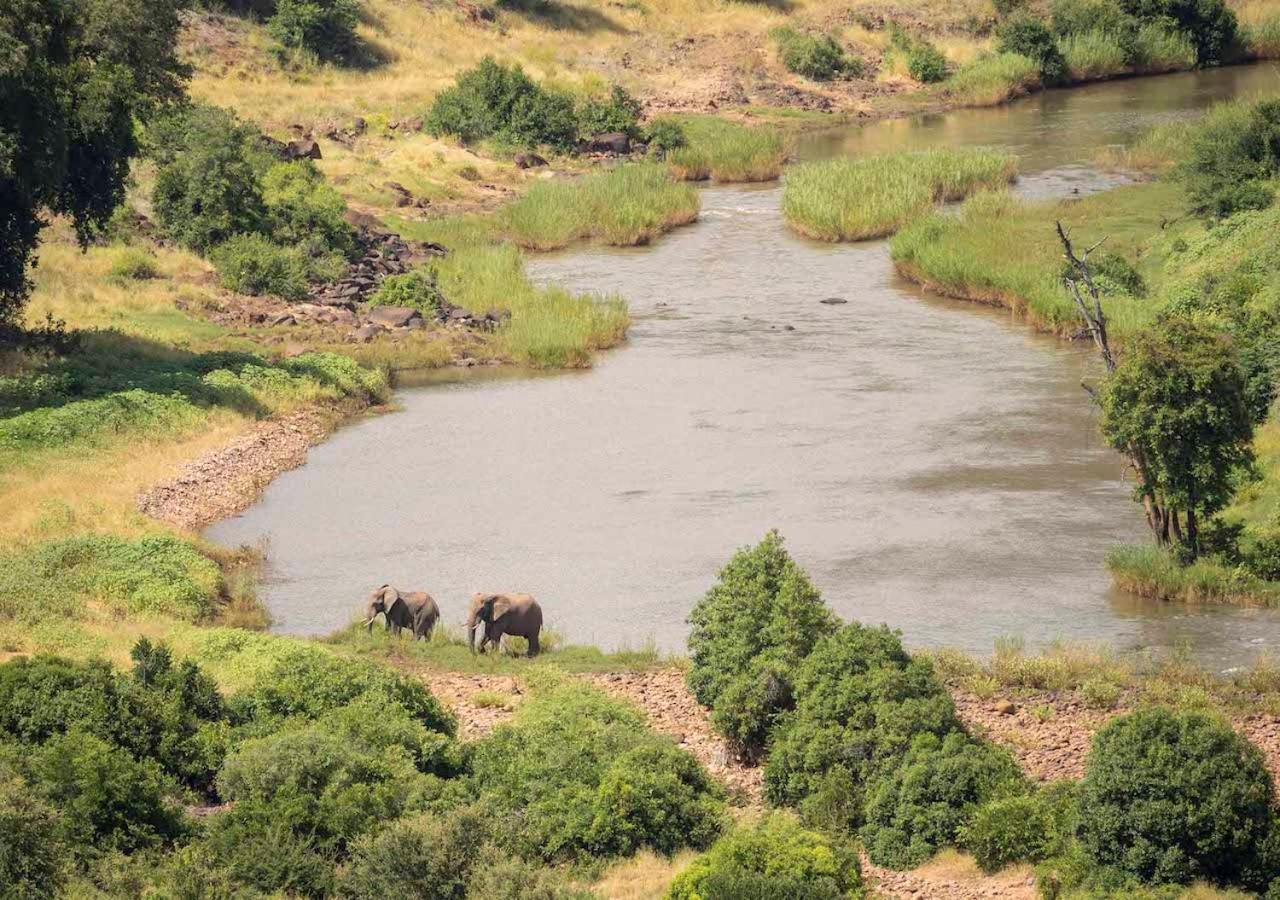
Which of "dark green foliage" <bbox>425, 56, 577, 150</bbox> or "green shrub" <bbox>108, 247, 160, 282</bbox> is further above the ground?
"dark green foliage" <bbox>425, 56, 577, 150</bbox>

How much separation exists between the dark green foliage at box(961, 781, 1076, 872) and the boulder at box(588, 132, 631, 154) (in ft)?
167

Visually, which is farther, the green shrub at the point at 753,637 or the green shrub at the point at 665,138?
the green shrub at the point at 665,138

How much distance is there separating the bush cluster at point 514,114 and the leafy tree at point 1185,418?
41.6m

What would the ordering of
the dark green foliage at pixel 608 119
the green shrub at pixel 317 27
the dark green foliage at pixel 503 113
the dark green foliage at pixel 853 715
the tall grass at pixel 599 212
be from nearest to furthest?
the dark green foliage at pixel 853 715
the tall grass at pixel 599 212
the dark green foliage at pixel 503 113
the dark green foliage at pixel 608 119
the green shrub at pixel 317 27

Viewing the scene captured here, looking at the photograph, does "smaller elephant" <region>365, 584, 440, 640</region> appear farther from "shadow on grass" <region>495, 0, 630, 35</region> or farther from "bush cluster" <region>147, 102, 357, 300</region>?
"shadow on grass" <region>495, 0, 630, 35</region>

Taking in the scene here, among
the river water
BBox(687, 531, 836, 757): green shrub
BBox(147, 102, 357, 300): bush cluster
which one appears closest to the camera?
BBox(687, 531, 836, 757): green shrub

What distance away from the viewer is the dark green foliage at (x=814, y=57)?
267 ft

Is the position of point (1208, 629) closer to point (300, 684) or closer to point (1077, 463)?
point (1077, 463)

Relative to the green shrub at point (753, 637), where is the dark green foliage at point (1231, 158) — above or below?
above

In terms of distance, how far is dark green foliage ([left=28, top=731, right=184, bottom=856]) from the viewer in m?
18.6

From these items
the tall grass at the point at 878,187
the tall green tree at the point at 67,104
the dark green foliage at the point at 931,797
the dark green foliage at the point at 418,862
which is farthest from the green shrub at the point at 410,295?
the dark green foliage at the point at 418,862

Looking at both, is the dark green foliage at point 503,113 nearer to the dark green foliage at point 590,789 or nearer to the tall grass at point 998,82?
the tall grass at point 998,82

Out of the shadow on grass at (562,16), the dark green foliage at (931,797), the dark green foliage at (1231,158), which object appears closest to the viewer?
the dark green foliage at (931,797)

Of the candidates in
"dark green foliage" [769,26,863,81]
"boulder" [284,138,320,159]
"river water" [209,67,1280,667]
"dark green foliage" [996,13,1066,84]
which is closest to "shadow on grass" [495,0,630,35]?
"dark green foliage" [769,26,863,81]
